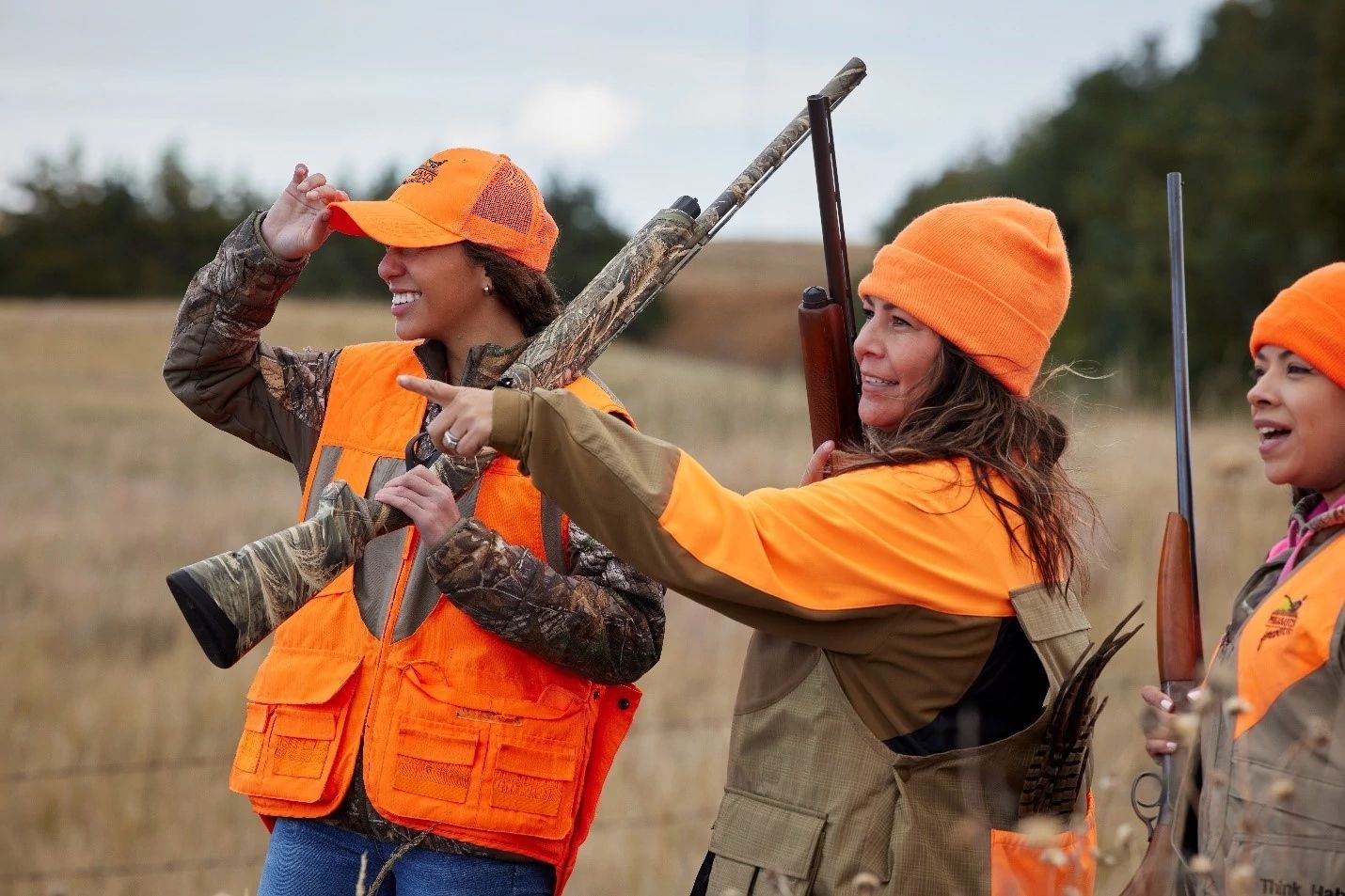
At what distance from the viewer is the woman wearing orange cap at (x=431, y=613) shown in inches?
120

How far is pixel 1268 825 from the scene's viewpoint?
8.45 feet

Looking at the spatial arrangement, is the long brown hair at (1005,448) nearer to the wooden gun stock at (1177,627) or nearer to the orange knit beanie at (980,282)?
the orange knit beanie at (980,282)

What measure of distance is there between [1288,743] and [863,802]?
748 millimetres

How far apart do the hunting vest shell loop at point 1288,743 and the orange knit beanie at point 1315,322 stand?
1.29ft

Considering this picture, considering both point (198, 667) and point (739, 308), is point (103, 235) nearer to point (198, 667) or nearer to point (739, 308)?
point (739, 308)

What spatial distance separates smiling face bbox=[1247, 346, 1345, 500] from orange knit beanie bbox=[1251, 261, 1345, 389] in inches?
1.1

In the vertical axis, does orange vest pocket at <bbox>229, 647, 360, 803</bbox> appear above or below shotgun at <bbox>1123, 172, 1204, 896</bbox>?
below

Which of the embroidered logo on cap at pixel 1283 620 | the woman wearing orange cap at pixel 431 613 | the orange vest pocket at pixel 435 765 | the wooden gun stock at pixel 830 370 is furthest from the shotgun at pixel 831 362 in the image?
the orange vest pocket at pixel 435 765

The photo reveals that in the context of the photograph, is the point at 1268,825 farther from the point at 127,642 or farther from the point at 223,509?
the point at 223,509

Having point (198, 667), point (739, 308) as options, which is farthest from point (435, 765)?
point (739, 308)

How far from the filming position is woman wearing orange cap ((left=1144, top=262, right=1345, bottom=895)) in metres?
2.51

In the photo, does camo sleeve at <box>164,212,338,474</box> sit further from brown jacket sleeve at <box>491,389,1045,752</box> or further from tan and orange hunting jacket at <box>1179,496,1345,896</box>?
tan and orange hunting jacket at <box>1179,496,1345,896</box>

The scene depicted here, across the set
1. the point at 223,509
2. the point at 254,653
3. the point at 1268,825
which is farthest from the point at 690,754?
the point at 223,509

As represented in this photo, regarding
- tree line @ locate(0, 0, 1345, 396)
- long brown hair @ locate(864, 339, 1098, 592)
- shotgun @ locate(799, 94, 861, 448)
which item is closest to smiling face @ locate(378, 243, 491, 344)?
shotgun @ locate(799, 94, 861, 448)
